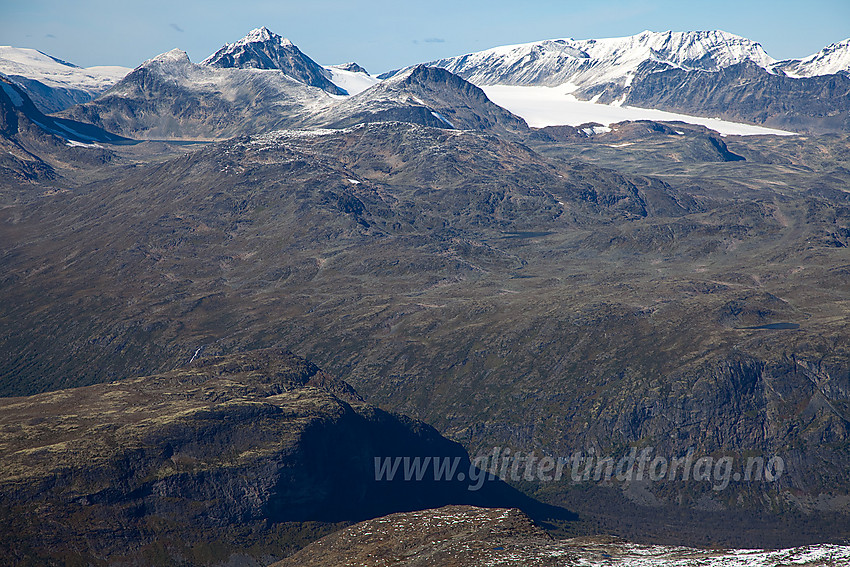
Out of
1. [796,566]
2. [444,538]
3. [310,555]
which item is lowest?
[310,555]

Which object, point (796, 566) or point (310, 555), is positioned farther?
point (310, 555)

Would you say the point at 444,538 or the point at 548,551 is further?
the point at 444,538

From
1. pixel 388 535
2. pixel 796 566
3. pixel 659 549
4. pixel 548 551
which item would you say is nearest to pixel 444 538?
pixel 388 535

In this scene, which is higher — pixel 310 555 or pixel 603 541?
pixel 603 541

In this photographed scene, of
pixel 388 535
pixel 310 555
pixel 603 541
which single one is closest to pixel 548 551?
pixel 603 541

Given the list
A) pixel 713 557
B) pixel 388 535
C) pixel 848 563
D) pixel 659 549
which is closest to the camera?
pixel 848 563

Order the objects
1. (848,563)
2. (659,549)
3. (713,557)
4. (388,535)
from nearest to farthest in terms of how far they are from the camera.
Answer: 1. (848,563)
2. (713,557)
3. (659,549)
4. (388,535)

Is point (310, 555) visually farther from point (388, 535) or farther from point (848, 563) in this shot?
point (848, 563)

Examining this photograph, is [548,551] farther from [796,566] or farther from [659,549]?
[796,566]

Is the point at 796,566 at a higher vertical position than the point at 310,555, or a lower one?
higher
